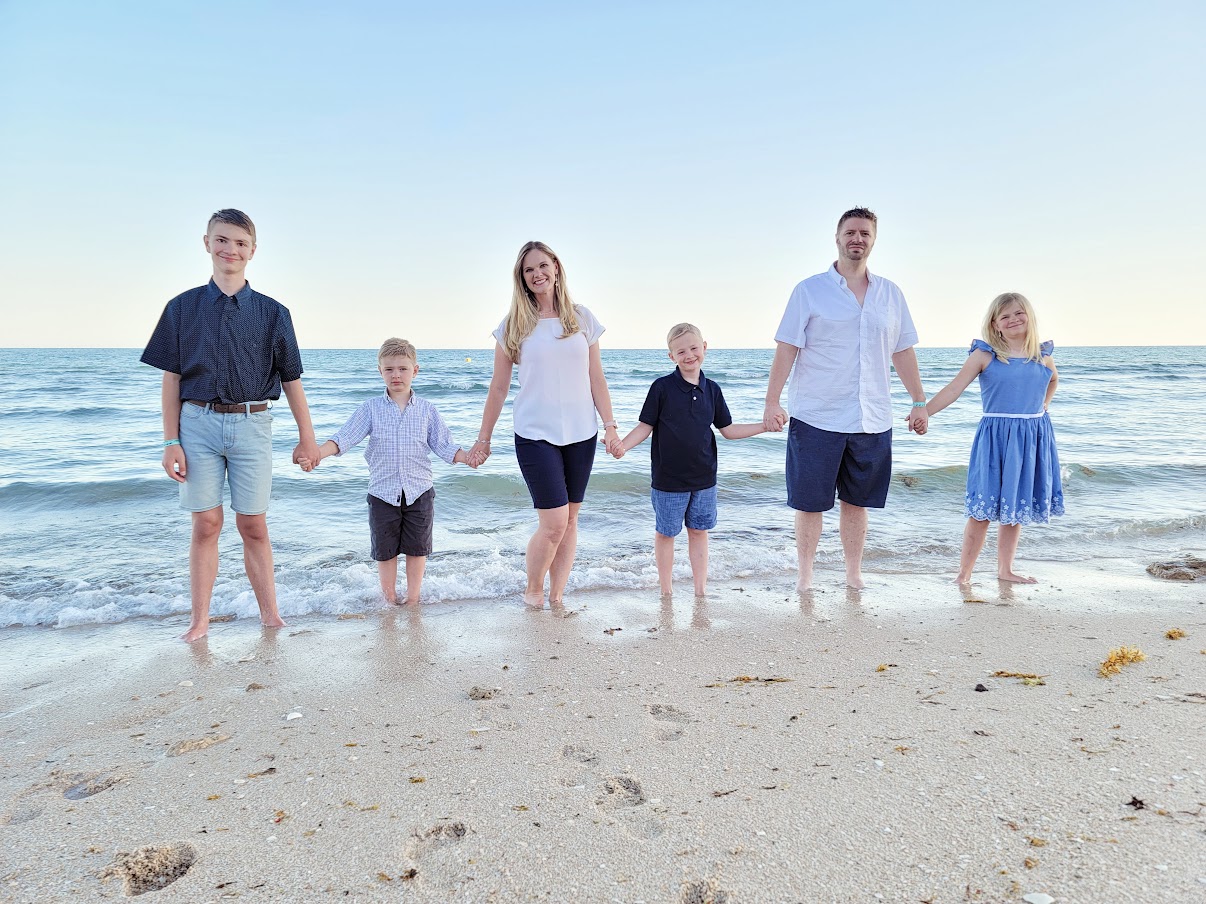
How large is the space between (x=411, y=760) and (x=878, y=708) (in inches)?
62.1

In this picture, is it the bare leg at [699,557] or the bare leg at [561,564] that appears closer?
the bare leg at [561,564]

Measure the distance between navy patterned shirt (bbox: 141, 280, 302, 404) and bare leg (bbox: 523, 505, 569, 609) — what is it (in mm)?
1538

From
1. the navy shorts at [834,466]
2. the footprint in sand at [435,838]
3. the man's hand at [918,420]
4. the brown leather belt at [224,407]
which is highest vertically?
the brown leather belt at [224,407]

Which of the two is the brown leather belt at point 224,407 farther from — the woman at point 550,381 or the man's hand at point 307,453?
the woman at point 550,381

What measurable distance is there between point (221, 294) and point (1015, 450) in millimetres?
4303

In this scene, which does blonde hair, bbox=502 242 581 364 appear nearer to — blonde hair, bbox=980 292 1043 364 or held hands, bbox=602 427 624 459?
held hands, bbox=602 427 624 459

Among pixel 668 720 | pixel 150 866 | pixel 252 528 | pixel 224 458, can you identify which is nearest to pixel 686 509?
pixel 668 720

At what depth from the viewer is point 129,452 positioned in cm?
1056

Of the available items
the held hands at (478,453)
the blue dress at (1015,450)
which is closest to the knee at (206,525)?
the held hands at (478,453)

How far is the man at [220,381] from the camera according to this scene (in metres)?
3.36

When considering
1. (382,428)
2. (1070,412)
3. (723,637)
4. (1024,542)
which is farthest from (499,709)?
(1070,412)

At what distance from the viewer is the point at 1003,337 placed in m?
4.34

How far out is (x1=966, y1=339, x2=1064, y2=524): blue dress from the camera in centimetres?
431

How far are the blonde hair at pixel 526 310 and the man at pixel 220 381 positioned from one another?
1.06m
